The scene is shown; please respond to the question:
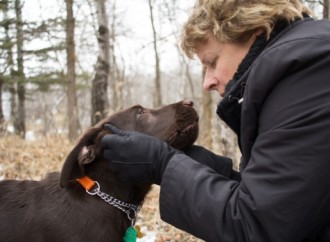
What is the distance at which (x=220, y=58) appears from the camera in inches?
92.4

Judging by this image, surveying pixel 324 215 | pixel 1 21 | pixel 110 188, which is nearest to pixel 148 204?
pixel 110 188

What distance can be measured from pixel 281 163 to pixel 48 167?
627 centimetres

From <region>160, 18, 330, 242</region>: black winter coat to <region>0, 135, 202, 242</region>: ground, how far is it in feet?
9.92

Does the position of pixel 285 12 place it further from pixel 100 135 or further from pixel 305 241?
pixel 100 135

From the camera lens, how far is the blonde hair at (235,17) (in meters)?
2.12

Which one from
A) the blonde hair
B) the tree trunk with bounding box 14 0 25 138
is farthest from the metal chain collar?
the tree trunk with bounding box 14 0 25 138

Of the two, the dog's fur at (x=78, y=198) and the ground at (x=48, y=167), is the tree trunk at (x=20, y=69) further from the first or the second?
the dog's fur at (x=78, y=198)

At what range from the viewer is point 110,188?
115 inches

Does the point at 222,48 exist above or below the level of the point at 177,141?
above

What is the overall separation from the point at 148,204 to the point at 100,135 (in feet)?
11.7

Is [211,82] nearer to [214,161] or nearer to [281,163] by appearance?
[214,161]

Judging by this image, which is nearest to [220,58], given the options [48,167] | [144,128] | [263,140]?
[263,140]

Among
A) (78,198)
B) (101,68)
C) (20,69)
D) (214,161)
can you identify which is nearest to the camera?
(78,198)

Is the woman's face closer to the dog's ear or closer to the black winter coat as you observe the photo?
the black winter coat
